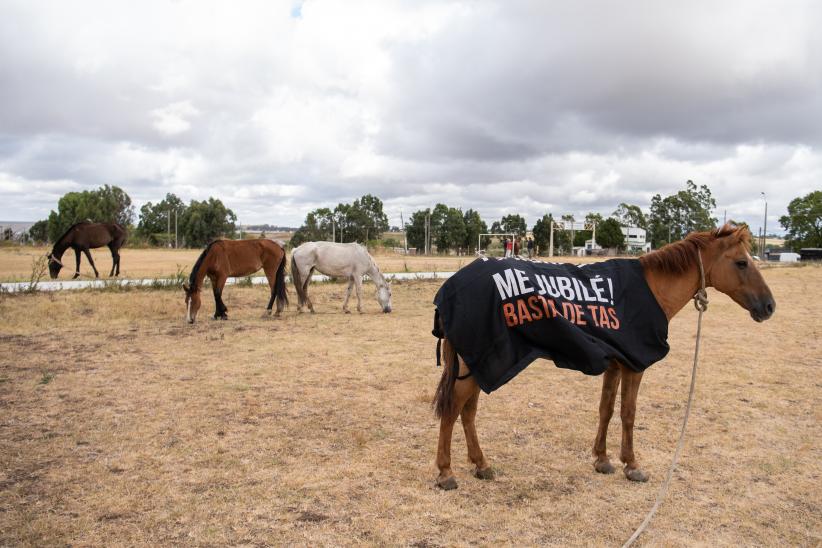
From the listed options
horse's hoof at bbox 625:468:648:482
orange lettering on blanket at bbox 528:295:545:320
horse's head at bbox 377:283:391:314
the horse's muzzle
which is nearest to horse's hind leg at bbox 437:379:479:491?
orange lettering on blanket at bbox 528:295:545:320

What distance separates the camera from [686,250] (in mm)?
4613

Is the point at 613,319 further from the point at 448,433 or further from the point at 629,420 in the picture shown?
the point at 448,433

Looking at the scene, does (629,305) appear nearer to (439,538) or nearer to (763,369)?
(439,538)

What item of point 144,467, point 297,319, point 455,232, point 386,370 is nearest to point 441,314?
point 144,467

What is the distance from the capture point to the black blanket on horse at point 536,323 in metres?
3.99

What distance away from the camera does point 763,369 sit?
7.99m

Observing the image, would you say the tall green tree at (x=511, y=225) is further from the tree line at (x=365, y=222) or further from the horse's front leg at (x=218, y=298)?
the horse's front leg at (x=218, y=298)

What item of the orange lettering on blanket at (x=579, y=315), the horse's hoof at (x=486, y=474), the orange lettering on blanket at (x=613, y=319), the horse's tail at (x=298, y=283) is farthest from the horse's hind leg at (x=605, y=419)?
the horse's tail at (x=298, y=283)

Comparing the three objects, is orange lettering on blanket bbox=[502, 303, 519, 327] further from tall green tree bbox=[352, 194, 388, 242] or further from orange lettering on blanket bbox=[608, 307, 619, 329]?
tall green tree bbox=[352, 194, 388, 242]

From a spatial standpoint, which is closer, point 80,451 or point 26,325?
point 80,451

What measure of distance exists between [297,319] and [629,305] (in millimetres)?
9338

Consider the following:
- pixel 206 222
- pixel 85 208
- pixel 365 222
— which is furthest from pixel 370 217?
pixel 85 208

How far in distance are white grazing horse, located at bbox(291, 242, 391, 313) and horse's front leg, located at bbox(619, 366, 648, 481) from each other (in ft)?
31.2

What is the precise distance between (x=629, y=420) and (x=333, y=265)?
394 inches
